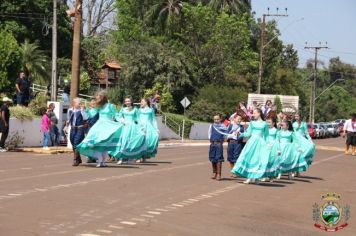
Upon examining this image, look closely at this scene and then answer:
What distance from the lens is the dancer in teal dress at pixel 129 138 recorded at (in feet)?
62.5

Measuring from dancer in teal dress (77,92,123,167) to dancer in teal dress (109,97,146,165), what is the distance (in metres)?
0.20

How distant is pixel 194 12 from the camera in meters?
59.8

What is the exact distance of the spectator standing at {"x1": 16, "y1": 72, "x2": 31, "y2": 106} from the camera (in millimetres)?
28169

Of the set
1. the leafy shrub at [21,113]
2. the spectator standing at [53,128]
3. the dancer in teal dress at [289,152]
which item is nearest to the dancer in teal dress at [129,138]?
the dancer in teal dress at [289,152]

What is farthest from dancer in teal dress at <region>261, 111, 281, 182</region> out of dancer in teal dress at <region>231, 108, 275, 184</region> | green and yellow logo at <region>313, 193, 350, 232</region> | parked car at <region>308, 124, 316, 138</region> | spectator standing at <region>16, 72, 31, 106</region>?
parked car at <region>308, 124, 316, 138</region>

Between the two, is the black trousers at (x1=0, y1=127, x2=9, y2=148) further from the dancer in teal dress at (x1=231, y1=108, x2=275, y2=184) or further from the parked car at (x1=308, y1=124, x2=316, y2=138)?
the parked car at (x1=308, y1=124, x2=316, y2=138)

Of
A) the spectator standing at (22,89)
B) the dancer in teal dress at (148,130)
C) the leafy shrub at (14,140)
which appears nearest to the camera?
the dancer in teal dress at (148,130)

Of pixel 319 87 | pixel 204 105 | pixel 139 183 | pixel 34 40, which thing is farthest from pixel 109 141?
pixel 319 87

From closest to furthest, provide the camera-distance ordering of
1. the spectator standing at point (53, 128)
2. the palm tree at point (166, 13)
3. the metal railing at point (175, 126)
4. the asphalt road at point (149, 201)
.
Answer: the asphalt road at point (149, 201) → the spectator standing at point (53, 128) → the metal railing at point (175, 126) → the palm tree at point (166, 13)

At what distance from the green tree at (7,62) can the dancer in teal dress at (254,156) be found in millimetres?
21267

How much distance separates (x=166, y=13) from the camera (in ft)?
207

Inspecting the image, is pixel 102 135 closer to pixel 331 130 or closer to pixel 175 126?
pixel 175 126

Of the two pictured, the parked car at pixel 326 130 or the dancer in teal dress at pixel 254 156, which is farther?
the parked car at pixel 326 130

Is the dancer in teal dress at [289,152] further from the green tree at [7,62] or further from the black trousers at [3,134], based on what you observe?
the green tree at [7,62]
